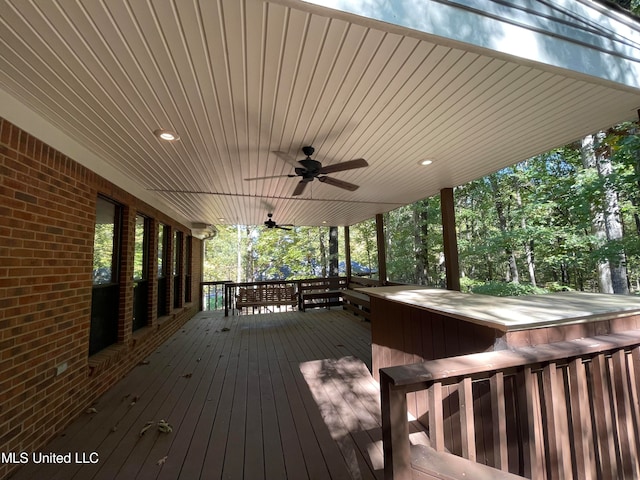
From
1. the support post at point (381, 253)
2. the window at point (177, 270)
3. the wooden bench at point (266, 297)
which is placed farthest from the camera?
the wooden bench at point (266, 297)

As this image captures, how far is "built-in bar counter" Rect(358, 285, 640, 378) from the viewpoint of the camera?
5.04ft

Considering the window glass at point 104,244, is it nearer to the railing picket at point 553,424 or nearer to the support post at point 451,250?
Answer: the railing picket at point 553,424

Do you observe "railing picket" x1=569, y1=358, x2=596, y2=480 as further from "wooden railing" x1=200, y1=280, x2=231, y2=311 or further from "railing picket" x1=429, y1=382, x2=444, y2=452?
"wooden railing" x1=200, y1=280, x2=231, y2=311

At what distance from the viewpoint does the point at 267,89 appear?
73.0 inches

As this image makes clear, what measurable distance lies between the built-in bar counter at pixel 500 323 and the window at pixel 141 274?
149 inches

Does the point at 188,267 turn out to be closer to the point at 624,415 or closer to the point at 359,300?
the point at 359,300

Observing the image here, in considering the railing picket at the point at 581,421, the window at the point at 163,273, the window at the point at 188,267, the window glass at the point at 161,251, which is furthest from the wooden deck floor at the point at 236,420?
the window at the point at 188,267

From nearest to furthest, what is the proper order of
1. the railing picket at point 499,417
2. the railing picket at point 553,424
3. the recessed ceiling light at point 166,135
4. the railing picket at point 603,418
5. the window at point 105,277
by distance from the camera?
A: the railing picket at point 499,417, the railing picket at point 553,424, the railing picket at point 603,418, the recessed ceiling light at point 166,135, the window at point 105,277

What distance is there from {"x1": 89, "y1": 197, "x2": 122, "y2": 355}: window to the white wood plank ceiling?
21.8 inches

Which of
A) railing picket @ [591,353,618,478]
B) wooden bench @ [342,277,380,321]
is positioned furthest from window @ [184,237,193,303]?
railing picket @ [591,353,618,478]

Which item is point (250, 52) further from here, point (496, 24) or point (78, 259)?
point (78, 259)

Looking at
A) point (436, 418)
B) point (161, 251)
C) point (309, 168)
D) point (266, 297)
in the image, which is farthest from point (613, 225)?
point (161, 251)

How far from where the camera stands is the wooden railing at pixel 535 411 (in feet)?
3.37

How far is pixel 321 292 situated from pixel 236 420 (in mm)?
5972
